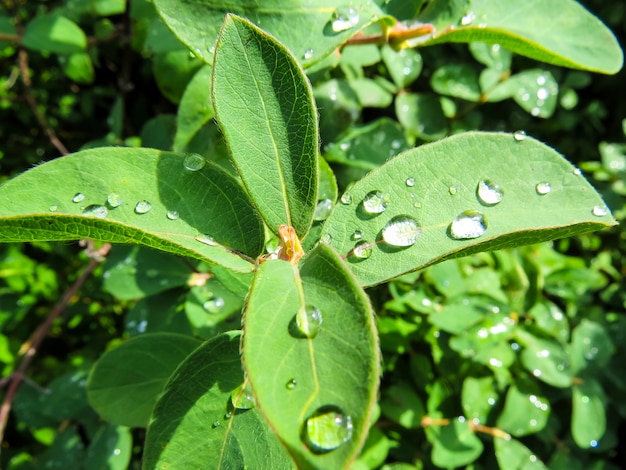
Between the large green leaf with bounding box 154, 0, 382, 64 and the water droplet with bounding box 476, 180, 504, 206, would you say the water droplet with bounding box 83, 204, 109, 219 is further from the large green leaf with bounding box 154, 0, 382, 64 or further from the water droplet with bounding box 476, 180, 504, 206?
the water droplet with bounding box 476, 180, 504, 206

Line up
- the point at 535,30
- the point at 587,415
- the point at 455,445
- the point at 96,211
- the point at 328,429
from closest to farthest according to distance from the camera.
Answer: the point at 328,429 < the point at 96,211 < the point at 535,30 < the point at 455,445 < the point at 587,415

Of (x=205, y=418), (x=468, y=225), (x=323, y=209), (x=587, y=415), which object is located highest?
(x=468, y=225)

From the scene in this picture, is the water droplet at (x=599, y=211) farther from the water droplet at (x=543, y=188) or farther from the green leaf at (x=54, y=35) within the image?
the green leaf at (x=54, y=35)

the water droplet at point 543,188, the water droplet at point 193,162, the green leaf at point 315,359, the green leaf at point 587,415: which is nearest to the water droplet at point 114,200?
the water droplet at point 193,162

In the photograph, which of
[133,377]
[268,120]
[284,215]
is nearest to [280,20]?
[268,120]

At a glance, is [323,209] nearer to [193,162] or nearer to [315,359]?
[193,162]

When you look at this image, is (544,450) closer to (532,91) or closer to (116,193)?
(532,91)

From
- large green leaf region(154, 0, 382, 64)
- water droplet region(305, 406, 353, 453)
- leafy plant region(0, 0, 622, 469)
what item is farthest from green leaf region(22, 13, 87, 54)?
water droplet region(305, 406, 353, 453)
